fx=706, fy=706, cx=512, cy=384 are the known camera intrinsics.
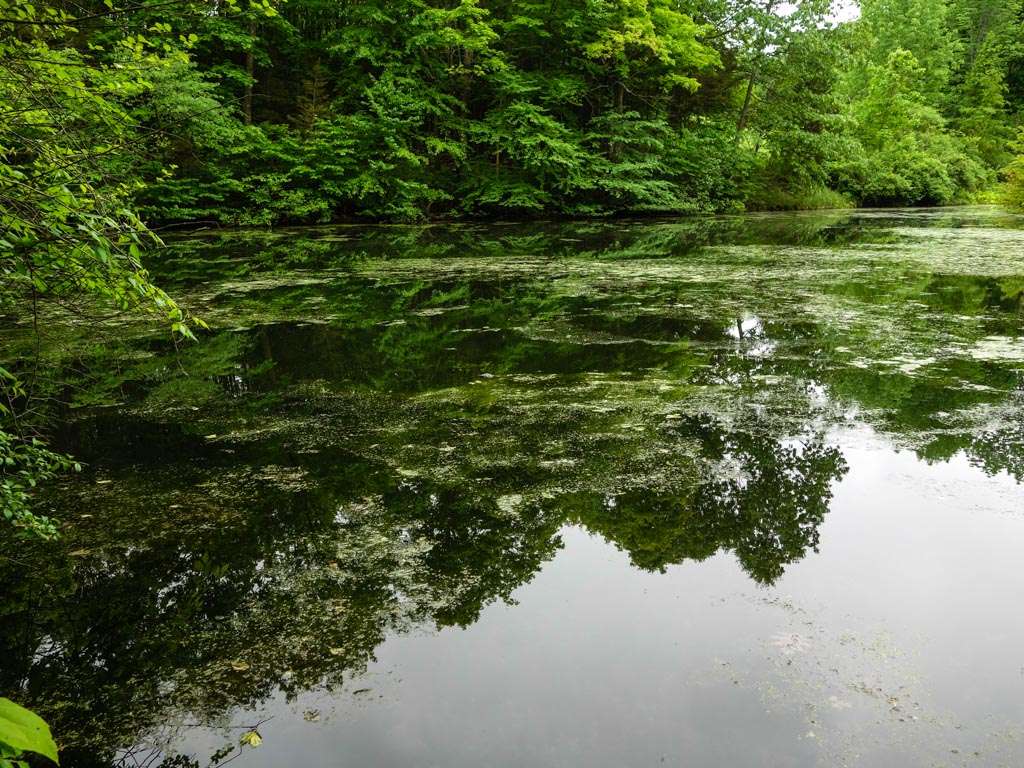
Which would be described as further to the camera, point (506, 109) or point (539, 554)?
point (506, 109)

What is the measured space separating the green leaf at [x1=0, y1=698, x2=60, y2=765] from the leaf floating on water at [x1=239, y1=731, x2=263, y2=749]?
39.2 inches

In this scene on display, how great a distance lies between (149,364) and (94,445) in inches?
71.4

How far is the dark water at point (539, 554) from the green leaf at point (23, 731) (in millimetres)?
993

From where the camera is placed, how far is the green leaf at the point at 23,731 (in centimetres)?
88

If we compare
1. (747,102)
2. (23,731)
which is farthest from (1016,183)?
(23,731)

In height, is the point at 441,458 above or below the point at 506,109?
below

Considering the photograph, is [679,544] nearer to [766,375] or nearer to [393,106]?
[766,375]

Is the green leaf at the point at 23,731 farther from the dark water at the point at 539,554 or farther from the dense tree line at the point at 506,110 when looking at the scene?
the dense tree line at the point at 506,110

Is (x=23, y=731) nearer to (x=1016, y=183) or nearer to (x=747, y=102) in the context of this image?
(x=1016, y=183)

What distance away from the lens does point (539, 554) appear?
2738 mm

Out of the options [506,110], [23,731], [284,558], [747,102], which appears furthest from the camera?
[747,102]

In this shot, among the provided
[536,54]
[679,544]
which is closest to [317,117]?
[536,54]

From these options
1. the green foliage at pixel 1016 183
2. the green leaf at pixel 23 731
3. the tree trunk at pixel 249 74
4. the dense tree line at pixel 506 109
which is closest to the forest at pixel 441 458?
the green leaf at pixel 23 731

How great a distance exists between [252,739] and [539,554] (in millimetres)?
1216
